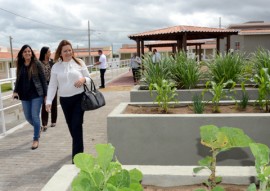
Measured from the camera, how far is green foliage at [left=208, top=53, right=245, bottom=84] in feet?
20.9

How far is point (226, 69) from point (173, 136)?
2.96 meters

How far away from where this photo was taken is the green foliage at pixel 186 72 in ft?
21.1

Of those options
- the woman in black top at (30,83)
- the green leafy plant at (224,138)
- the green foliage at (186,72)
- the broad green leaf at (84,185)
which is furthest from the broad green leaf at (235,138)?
the green foliage at (186,72)

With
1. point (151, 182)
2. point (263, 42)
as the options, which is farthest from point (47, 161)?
point (263, 42)

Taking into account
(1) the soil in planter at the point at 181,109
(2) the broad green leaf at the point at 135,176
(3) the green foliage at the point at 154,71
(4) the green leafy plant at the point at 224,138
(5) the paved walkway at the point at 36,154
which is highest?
(3) the green foliage at the point at 154,71

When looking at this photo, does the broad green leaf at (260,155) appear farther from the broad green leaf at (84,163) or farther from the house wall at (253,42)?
the house wall at (253,42)

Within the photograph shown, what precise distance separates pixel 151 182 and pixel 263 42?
28107 millimetres

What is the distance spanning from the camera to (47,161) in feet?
15.4

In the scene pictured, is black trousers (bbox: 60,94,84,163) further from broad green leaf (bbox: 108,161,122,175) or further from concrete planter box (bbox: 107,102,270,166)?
broad green leaf (bbox: 108,161,122,175)

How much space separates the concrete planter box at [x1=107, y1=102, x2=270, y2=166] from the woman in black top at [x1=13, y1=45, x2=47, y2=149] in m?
1.81

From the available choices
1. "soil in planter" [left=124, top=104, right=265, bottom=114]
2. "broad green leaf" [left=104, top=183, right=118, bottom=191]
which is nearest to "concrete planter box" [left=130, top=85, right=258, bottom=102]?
"soil in planter" [left=124, top=104, right=265, bottom=114]

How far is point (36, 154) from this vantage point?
5.07 meters

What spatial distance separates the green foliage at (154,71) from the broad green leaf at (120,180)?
4569 mm

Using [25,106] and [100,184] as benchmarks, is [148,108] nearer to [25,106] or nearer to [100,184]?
[25,106]
